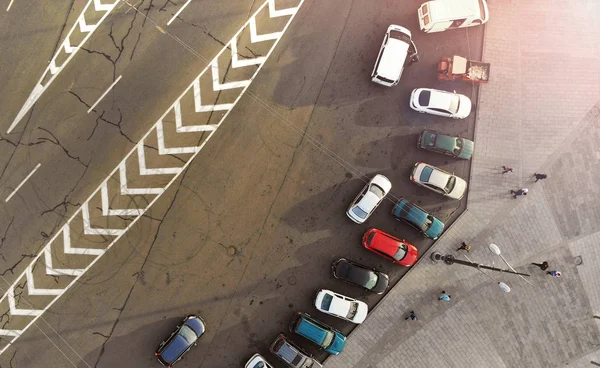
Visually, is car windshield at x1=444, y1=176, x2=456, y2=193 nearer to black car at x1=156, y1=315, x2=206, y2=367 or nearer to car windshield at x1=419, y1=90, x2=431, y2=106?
car windshield at x1=419, y1=90, x2=431, y2=106

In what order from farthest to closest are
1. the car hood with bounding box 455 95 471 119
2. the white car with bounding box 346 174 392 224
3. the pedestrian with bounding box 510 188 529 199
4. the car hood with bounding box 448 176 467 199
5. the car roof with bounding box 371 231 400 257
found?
the pedestrian with bounding box 510 188 529 199 < the car hood with bounding box 455 95 471 119 < the car hood with bounding box 448 176 467 199 < the white car with bounding box 346 174 392 224 < the car roof with bounding box 371 231 400 257

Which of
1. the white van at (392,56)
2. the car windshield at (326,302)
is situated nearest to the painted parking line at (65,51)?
the white van at (392,56)

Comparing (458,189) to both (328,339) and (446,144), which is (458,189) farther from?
(328,339)

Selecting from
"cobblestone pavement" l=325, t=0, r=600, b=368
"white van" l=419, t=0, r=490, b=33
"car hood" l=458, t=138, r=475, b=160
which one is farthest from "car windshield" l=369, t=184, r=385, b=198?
"white van" l=419, t=0, r=490, b=33

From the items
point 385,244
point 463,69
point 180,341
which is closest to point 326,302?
point 385,244

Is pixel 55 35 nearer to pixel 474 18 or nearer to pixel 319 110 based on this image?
pixel 319 110

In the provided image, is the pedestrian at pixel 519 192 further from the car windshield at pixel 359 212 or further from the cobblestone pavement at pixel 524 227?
the car windshield at pixel 359 212

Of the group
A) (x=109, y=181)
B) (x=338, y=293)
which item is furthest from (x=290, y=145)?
(x=109, y=181)
